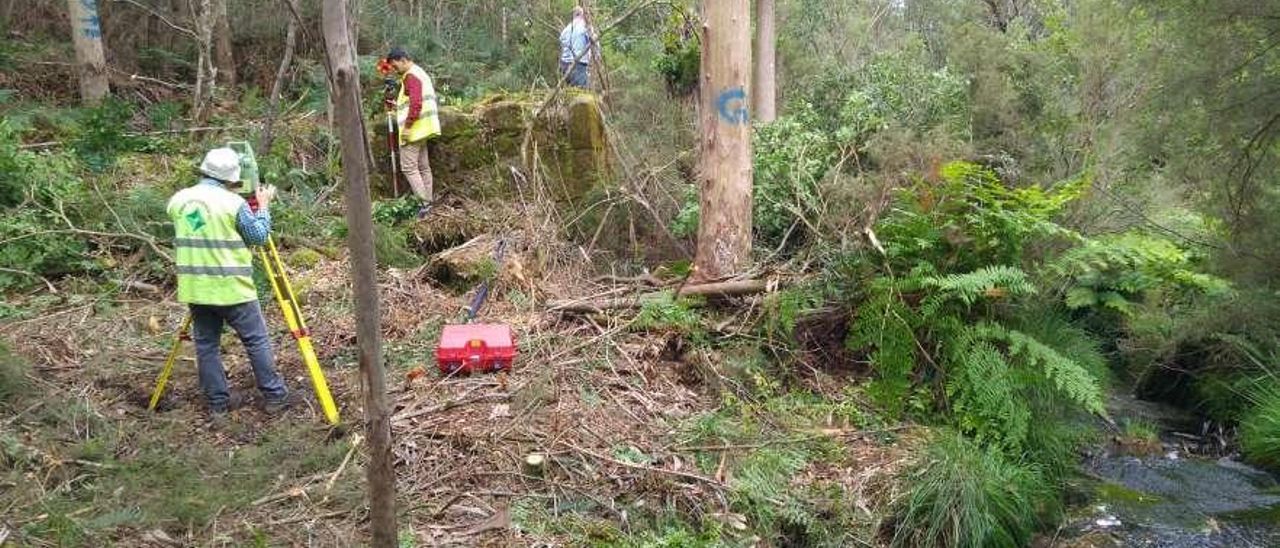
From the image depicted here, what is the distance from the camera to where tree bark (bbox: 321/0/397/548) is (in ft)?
10.0

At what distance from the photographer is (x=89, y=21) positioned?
39.1 ft

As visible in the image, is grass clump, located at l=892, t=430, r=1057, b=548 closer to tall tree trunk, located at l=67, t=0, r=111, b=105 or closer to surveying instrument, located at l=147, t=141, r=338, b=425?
surveying instrument, located at l=147, t=141, r=338, b=425

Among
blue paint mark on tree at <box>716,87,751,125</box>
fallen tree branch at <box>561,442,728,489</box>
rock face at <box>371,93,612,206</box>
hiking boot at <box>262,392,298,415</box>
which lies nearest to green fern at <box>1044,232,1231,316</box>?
blue paint mark on tree at <box>716,87,751,125</box>

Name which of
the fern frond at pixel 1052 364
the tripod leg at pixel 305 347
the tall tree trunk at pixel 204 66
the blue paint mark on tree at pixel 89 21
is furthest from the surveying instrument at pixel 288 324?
the blue paint mark on tree at pixel 89 21

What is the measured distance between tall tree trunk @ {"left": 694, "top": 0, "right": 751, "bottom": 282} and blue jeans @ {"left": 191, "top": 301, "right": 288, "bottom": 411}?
341 centimetres

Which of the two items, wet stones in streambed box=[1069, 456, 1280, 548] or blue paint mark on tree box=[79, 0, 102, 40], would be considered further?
blue paint mark on tree box=[79, 0, 102, 40]

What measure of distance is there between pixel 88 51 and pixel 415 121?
18.7ft

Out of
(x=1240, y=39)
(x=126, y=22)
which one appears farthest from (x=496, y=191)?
(x=126, y=22)

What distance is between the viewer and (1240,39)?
379 inches

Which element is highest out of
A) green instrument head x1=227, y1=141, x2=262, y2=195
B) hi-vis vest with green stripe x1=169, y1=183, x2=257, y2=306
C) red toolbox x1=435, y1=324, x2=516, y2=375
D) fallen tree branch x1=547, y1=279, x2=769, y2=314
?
green instrument head x1=227, y1=141, x2=262, y2=195

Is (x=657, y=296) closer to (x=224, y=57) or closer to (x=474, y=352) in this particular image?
(x=474, y=352)

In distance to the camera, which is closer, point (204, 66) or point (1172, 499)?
Result: point (1172, 499)

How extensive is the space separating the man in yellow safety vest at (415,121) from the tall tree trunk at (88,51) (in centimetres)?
514

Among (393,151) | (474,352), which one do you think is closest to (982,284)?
(474,352)
